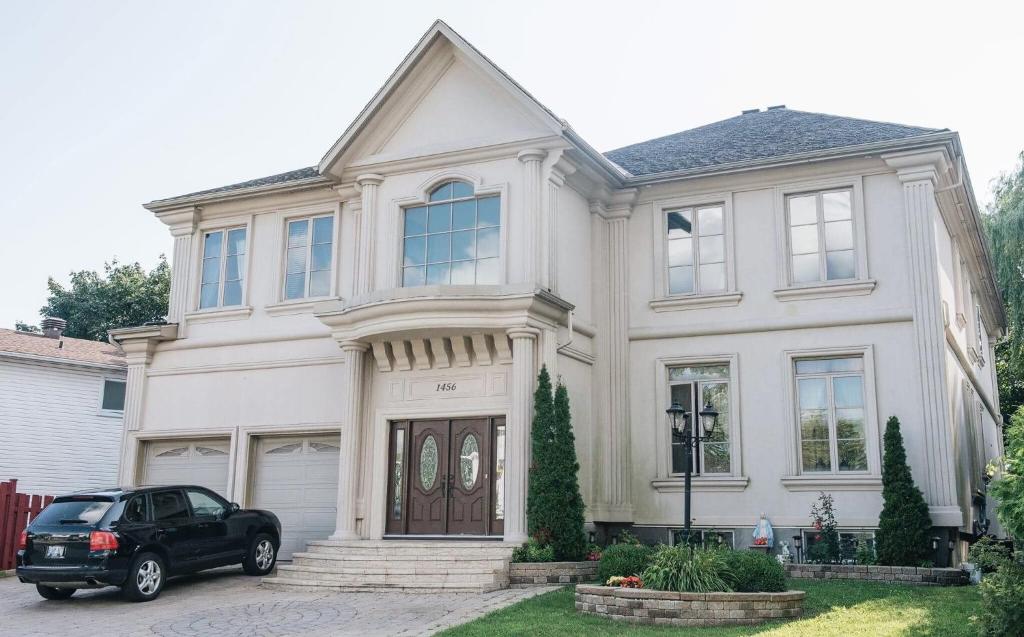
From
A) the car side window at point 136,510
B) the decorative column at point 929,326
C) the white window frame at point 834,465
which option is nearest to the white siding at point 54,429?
the car side window at point 136,510

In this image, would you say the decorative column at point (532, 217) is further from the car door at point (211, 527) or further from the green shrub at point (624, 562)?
the car door at point (211, 527)

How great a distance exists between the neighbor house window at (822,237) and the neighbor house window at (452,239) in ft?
17.0

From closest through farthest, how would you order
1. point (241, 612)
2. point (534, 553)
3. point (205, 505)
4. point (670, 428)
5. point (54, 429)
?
point (241, 612), point (534, 553), point (205, 505), point (670, 428), point (54, 429)

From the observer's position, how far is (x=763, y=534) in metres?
16.4

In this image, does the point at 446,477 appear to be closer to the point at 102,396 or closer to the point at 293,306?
the point at 293,306

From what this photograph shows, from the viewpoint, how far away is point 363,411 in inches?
687

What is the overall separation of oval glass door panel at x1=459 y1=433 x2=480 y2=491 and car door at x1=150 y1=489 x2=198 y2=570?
4353mm

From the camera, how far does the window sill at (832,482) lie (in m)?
16.1

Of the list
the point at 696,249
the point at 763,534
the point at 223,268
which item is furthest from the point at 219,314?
the point at 763,534

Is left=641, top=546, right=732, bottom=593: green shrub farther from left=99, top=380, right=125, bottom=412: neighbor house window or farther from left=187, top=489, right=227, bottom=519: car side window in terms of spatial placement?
left=99, top=380, right=125, bottom=412: neighbor house window

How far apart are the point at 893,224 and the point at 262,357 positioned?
461 inches

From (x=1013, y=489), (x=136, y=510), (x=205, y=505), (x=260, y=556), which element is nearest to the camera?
(x=1013, y=489)

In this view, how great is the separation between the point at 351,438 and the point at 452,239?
3.83m

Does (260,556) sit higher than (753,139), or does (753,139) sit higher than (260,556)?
(753,139)
